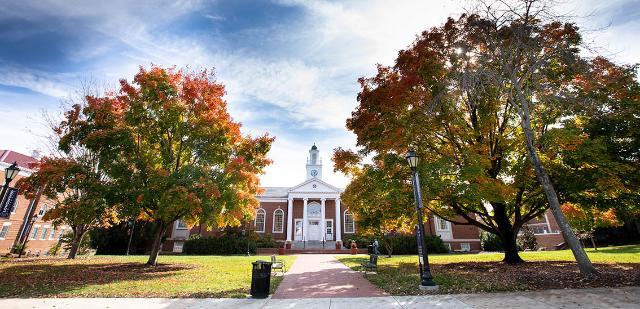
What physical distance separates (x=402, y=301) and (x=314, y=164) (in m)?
40.0

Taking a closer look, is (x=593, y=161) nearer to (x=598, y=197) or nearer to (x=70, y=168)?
(x=598, y=197)

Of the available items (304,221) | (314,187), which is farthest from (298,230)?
(314,187)

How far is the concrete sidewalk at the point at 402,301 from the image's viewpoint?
20.5 ft

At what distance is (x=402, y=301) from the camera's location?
7020 millimetres

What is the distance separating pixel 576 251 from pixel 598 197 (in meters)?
3.84

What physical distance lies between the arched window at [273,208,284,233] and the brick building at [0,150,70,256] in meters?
22.4

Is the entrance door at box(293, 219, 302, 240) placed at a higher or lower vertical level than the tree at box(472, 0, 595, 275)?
lower

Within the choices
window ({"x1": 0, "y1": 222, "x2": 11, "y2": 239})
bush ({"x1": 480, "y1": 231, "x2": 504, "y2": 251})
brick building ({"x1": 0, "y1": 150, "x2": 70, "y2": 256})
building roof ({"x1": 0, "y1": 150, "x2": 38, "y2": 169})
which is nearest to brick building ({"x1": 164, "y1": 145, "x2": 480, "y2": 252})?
bush ({"x1": 480, "y1": 231, "x2": 504, "y2": 251})

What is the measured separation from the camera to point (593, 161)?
33.7 feet

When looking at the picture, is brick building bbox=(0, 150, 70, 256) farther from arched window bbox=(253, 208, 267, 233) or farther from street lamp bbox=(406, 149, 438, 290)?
street lamp bbox=(406, 149, 438, 290)

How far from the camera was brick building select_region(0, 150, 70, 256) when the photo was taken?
28.0m

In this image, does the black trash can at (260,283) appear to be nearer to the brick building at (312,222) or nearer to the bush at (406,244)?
the bush at (406,244)

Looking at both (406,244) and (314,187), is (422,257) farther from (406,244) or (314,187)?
(314,187)

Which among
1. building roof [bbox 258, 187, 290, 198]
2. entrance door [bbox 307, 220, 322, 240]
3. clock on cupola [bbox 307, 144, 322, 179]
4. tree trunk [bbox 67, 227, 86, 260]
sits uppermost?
clock on cupola [bbox 307, 144, 322, 179]
